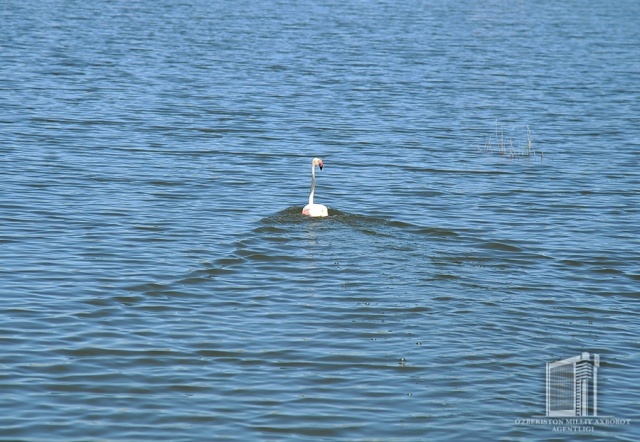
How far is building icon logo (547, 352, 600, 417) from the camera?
13.8 m

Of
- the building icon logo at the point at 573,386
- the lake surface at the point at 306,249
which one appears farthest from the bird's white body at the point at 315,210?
the building icon logo at the point at 573,386

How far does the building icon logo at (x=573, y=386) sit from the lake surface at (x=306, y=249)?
0.48ft

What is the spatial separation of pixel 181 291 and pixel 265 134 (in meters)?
14.4

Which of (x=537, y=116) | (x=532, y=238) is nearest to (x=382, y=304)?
(x=532, y=238)

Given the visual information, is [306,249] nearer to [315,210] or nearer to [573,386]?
[315,210]

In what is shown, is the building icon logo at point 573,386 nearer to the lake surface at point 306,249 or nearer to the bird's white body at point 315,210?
the lake surface at point 306,249

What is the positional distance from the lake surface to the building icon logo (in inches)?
5.8

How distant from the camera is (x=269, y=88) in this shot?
3934 centimetres

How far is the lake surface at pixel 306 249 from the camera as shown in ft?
44.5

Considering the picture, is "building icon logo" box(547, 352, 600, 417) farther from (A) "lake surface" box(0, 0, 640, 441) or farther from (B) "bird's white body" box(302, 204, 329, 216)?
(B) "bird's white body" box(302, 204, 329, 216)

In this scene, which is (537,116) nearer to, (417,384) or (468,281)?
(468,281)

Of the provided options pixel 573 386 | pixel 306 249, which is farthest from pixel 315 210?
pixel 573 386

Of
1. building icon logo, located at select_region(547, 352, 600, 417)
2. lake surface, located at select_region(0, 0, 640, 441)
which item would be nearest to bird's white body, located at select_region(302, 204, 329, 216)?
lake surface, located at select_region(0, 0, 640, 441)

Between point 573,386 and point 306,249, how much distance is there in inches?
263
